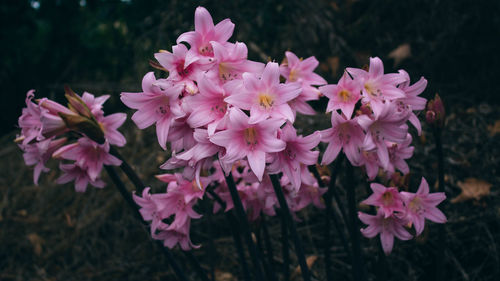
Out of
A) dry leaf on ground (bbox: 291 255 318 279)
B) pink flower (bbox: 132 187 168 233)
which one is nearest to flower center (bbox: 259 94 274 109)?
pink flower (bbox: 132 187 168 233)

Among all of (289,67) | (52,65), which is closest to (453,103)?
(289,67)

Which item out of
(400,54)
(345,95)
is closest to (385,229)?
(345,95)

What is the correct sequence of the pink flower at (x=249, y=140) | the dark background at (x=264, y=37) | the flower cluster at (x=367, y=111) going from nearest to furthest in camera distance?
the pink flower at (x=249, y=140) → the flower cluster at (x=367, y=111) → the dark background at (x=264, y=37)

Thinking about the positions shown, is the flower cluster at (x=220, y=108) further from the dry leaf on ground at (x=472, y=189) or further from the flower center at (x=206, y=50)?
the dry leaf on ground at (x=472, y=189)

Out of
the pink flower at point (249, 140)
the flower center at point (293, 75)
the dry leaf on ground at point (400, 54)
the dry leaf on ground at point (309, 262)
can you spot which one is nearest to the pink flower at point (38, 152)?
the pink flower at point (249, 140)

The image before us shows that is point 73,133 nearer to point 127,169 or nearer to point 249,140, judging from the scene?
point 127,169

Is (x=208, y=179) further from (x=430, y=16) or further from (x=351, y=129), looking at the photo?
(x=430, y=16)

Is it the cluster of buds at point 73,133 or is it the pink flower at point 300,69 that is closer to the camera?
the cluster of buds at point 73,133
